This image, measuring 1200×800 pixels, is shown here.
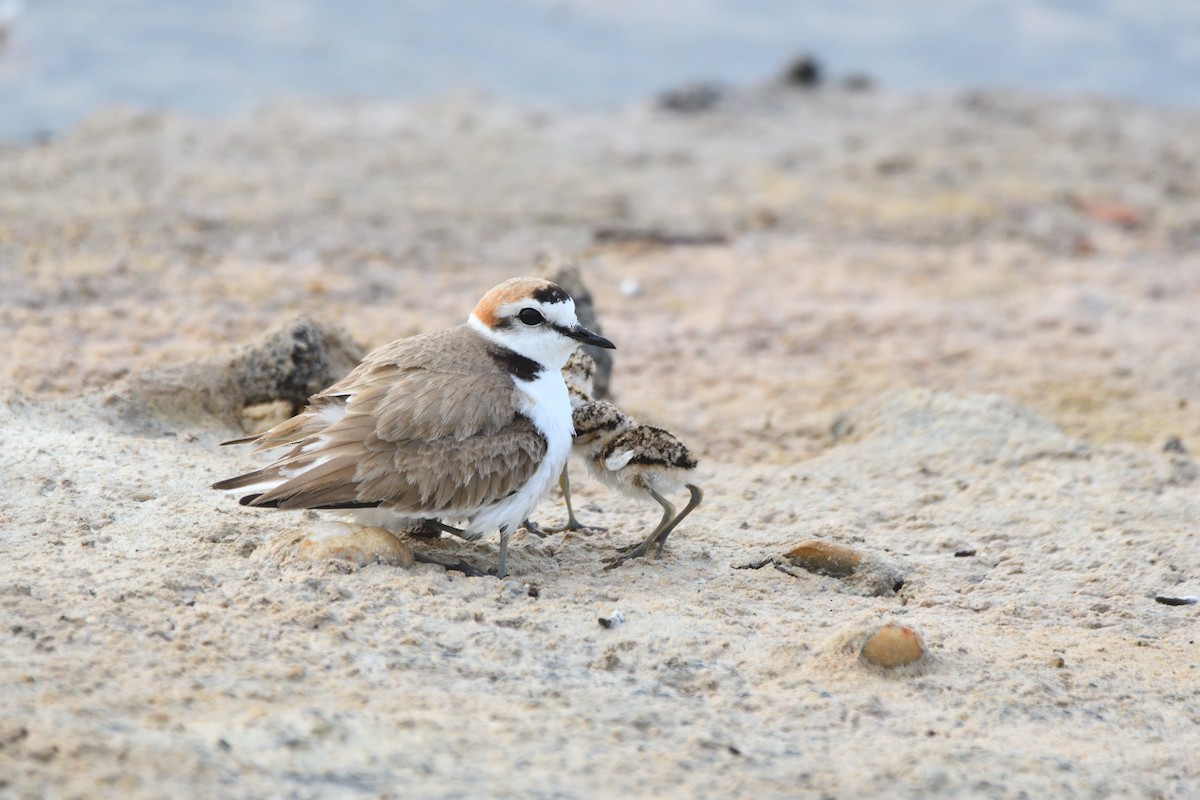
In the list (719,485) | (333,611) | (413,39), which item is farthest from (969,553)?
(413,39)

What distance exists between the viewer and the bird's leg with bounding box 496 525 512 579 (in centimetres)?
450

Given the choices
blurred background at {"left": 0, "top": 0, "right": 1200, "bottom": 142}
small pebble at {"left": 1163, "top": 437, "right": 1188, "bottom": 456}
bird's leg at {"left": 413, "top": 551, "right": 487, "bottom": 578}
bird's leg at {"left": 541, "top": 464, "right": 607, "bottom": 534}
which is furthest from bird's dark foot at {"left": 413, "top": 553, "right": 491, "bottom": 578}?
blurred background at {"left": 0, "top": 0, "right": 1200, "bottom": 142}

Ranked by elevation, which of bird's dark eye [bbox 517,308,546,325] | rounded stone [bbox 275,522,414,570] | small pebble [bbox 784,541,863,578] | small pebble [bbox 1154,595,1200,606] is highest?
bird's dark eye [bbox 517,308,546,325]

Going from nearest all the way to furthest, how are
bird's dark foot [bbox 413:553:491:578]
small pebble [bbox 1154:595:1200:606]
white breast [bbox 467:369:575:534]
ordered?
1. bird's dark foot [bbox 413:553:491:578]
2. white breast [bbox 467:369:575:534]
3. small pebble [bbox 1154:595:1200:606]

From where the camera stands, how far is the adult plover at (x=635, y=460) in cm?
479

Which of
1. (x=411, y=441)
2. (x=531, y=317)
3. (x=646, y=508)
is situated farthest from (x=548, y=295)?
(x=646, y=508)

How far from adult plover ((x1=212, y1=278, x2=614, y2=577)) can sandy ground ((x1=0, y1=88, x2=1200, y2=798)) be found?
24cm

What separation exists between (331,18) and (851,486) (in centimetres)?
1115

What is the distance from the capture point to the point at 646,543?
4828 mm

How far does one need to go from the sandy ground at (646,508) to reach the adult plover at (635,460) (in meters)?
0.14

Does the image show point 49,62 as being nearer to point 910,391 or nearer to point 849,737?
point 910,391

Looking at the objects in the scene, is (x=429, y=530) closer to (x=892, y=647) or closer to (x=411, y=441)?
(x=411, y=441)

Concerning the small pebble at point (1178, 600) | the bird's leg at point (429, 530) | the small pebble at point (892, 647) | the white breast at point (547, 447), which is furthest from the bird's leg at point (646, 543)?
the small pebble at point (1178, 600)

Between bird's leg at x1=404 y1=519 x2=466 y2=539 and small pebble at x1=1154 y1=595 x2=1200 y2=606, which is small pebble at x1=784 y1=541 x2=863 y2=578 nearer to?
small pebble at x1=1154 y1=595 x2=1200 y2=606
